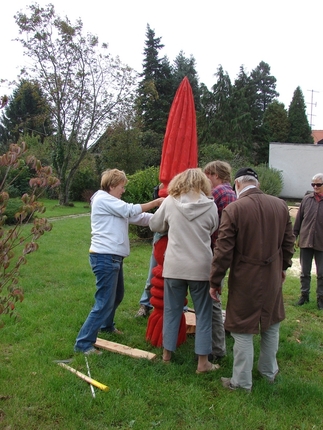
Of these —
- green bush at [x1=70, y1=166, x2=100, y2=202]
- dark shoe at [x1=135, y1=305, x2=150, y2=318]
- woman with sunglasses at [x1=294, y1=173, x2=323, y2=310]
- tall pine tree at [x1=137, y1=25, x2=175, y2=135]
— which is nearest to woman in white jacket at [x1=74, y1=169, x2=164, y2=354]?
dark shoe at [x1=135, y1=305, x2=150, y2=318]

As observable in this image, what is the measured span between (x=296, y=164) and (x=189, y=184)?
2649 cm

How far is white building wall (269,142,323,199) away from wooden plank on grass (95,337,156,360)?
25.6 m

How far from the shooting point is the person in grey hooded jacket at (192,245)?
11.4 feet

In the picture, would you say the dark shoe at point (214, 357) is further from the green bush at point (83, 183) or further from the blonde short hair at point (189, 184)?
the green bush at point (83, 183)

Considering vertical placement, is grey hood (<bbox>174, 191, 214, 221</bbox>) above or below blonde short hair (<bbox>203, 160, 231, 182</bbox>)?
below

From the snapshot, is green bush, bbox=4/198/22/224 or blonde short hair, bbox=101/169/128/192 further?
green bush, bbox=4/198/22/224

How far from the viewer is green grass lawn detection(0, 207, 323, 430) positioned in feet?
9.57

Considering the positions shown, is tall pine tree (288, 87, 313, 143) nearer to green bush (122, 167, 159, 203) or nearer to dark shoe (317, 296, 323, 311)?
green bush (122, 167, 159, 203)

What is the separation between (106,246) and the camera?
12.9 ft

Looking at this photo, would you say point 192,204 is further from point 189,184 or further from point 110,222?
point 110,222

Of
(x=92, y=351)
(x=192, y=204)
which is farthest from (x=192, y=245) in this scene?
(x=92, y=351)

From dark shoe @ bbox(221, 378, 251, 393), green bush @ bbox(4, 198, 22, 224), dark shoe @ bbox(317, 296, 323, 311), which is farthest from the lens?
green bush @ bbox(4, 198, 22, 224)

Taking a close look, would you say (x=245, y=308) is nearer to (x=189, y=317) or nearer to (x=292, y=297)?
(x=189, y=317)

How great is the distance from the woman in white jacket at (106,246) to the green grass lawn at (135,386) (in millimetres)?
286
